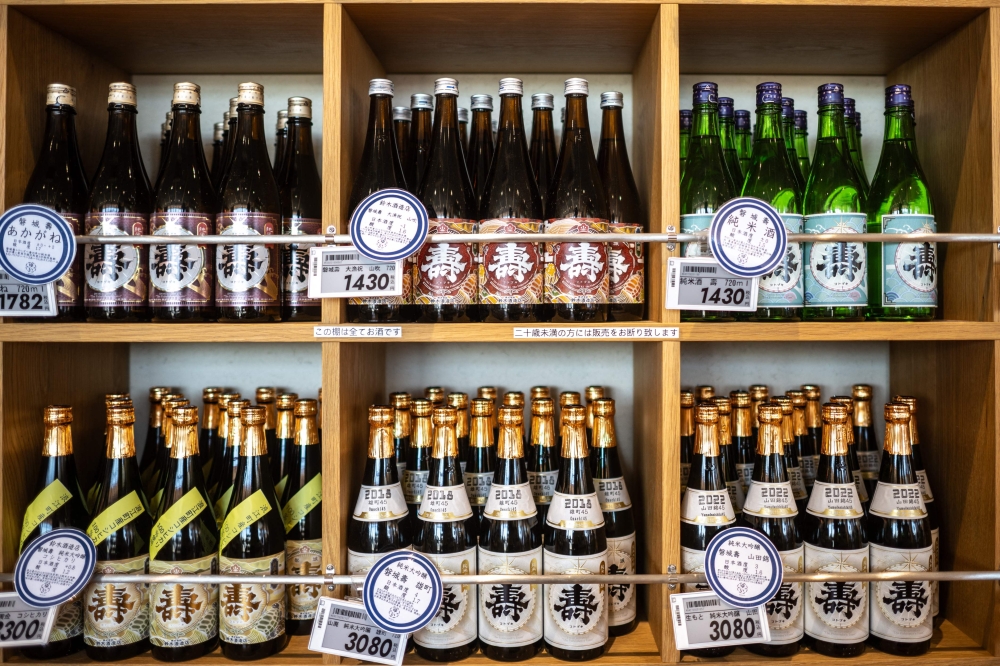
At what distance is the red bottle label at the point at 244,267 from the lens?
1.02 metres

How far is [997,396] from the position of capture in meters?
0.99

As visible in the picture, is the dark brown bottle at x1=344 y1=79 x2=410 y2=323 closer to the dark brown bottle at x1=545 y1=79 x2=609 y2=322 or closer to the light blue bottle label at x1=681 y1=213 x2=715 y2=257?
the dark brown bottle at x1=545 y1=79 x2=609 y2=322

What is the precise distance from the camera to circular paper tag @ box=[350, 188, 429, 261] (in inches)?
36.1

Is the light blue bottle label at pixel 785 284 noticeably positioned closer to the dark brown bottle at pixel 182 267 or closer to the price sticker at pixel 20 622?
the dark brown bottle at pixel 182 267

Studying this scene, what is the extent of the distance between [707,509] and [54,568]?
938 millimetres

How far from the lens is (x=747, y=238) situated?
0.93 meters

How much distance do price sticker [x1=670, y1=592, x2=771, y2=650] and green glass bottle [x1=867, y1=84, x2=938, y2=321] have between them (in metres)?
0.52

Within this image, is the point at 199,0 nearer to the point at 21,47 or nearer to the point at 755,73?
the point at 21,47

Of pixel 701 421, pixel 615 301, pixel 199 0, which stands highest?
pixel 199 0

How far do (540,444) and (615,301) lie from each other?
0.89 ft

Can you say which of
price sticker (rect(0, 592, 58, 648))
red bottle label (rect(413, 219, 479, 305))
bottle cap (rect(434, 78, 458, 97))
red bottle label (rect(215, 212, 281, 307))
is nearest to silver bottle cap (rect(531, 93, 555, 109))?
bottle cap (rect(434, 78, 458, 97))

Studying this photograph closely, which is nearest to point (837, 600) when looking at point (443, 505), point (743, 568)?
point (743, 568)

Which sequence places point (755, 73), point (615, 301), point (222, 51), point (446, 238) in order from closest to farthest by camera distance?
point (446, 238), point (615, 301), point (222, 51), point (755, 73)

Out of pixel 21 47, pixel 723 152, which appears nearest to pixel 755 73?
pixel 723 152
